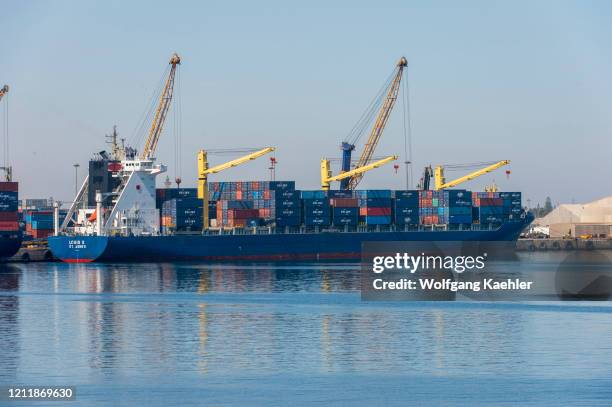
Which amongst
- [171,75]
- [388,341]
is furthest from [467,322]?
[171,75]

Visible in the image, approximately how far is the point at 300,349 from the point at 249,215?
7797 centimetres

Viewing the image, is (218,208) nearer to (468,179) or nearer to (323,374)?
(468,179)

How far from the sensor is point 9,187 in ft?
354

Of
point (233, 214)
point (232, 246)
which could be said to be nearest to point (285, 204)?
point (233, 214)

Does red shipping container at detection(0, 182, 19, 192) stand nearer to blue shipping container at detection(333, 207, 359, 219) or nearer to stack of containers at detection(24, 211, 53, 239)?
stack of containers at detection(24, 211, 53, 239)

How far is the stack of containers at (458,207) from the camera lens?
435 ft

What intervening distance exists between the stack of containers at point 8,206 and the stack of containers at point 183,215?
53.0 feet

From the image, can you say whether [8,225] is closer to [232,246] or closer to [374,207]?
[232,246]

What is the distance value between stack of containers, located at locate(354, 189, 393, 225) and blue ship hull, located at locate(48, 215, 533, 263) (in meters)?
2.22

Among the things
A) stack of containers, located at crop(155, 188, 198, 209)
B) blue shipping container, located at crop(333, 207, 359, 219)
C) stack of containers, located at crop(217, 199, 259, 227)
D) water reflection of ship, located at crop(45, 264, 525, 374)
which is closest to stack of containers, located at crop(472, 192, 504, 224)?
blue shipping container, located at crop(333, 207, 359, 219)

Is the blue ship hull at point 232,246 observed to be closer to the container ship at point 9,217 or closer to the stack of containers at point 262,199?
the stack of containers at point 262,199

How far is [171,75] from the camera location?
12106 cm

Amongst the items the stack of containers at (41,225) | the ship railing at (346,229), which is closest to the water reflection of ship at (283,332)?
the ship railing at (346,229)

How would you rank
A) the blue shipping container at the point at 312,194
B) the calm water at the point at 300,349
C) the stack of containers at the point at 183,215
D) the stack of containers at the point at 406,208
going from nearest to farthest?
the calm water at the point at 300,349 < the stack of containers at the point at 183,215 < the blue shipping container at the point at 312,194 < the stack of containers at the point at 406,208
